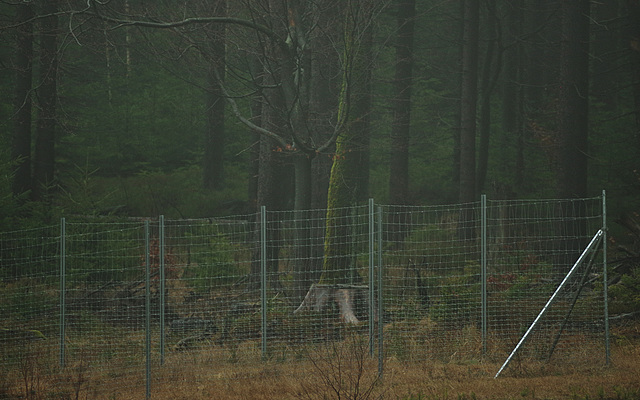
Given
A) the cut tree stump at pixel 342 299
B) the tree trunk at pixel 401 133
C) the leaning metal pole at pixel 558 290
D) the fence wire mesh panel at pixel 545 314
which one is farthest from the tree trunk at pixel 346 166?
the tree trunk at pixel 401 133

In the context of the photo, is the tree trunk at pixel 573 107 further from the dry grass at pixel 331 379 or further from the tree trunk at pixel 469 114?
the dry grass at pixel 331 379

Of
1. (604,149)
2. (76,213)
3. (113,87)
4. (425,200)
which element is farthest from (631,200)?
(113,87)

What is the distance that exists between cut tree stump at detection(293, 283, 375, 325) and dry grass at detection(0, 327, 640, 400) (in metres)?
1.79

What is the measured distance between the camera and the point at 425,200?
1069 inches

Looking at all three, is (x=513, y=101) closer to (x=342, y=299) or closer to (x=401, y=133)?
(x=401, y=133)

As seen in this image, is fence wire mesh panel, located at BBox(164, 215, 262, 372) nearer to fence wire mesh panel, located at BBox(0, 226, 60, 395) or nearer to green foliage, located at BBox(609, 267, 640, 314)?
Result: fence wire mesh panel, located at BBox(0, 226, 60, 395)

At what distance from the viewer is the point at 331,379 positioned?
854cm

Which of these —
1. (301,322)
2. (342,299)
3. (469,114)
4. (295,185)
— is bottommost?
(301,322)

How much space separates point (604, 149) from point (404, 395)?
667 inches

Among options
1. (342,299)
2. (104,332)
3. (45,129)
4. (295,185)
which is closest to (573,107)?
(295,185)

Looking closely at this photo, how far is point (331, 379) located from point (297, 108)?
673cm

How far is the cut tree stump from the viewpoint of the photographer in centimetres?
1196

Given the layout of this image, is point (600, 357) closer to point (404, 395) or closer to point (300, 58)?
point (404, 395)

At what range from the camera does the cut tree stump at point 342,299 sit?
1196cm
